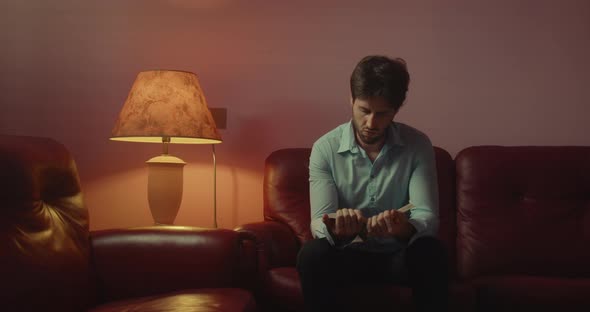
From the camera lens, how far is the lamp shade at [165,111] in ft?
6.80

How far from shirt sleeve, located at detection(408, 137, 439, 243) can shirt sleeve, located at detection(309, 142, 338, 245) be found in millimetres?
263

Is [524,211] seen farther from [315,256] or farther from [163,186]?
[163,186]

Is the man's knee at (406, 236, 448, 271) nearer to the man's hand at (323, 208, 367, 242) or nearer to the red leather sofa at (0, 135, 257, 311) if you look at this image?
the man's hand at (323, 208, 367, 242)

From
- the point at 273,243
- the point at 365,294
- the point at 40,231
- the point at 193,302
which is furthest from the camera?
the point at 273,243

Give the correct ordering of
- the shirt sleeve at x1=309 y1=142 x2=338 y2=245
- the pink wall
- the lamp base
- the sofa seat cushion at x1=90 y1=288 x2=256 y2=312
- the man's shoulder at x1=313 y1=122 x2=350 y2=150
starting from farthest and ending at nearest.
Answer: the pink wall
the lamp base
the man's shoulder at x1=313 y1=122 x2=350 y2=150
the shirt sleeve at x1=309 y1=142 x2=338 y2=245
the sofa seat cushion at x1=90 y1=288 x2=256 y2=312

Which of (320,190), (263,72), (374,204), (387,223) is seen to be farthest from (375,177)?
(263,72)

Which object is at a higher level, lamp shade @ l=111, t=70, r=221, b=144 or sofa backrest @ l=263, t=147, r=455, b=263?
lamp shade @ l=111, t=70, r=221, b=144

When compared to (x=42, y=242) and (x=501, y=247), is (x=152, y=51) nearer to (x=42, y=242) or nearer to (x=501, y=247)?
(x=42, y=242)

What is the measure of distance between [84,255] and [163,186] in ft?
1.91

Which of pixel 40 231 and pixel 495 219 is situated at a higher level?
pixel 40 231

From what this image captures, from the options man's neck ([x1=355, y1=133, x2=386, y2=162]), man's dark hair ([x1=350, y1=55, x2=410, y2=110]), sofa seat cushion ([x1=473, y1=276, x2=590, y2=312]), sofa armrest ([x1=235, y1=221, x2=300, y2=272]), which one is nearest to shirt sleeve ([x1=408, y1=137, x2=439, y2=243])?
man's neck ([x1=355, y1=133, x2=386, y2=162])

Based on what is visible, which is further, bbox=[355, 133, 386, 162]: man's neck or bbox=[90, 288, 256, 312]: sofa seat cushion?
bbox=[355, 133, 386, 162]: man's neck

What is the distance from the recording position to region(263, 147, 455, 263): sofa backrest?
230 centimetres

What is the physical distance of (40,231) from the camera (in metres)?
1.55
